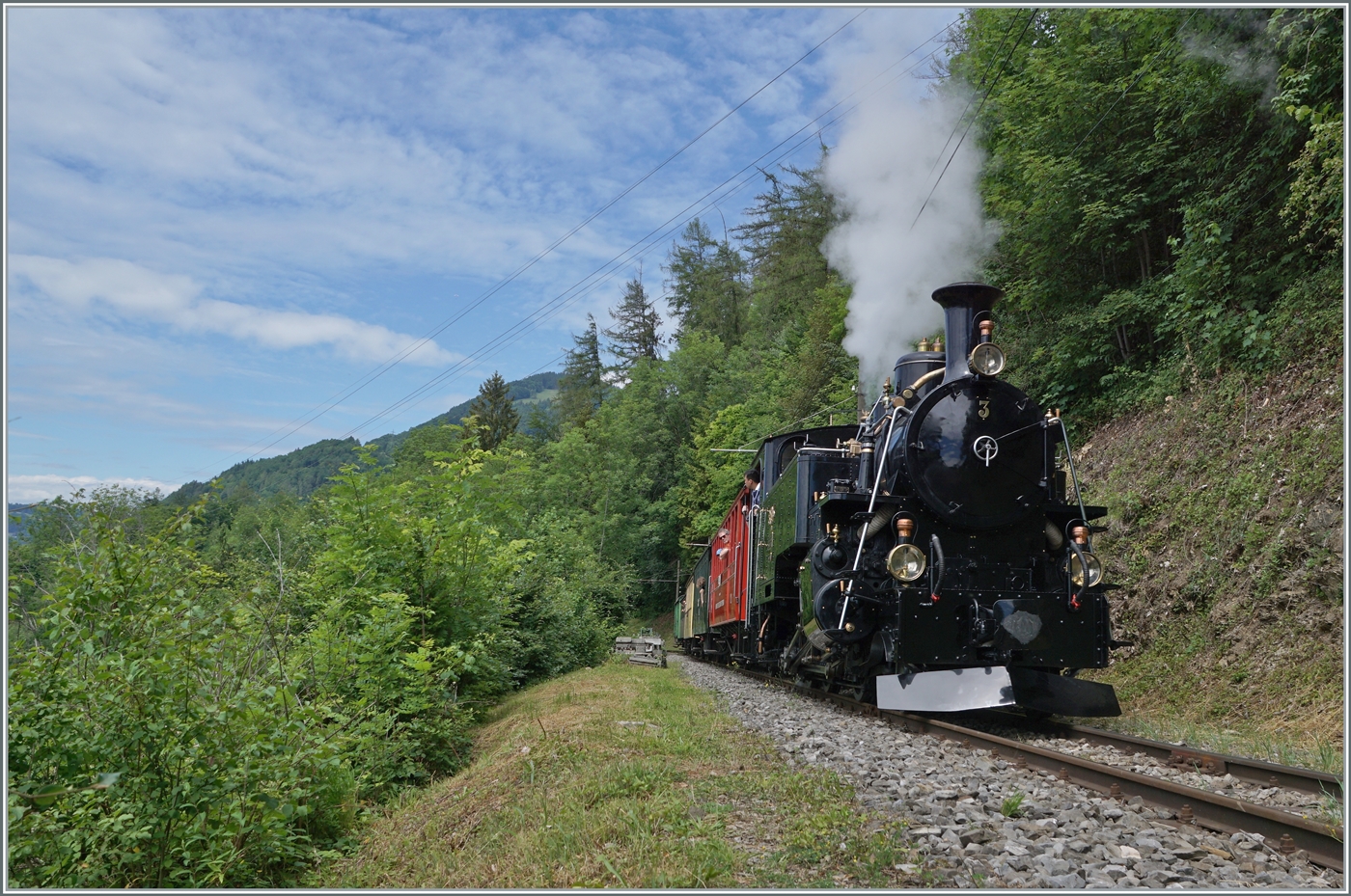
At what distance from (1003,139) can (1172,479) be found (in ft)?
26.8

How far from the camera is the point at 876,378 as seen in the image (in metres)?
12.5

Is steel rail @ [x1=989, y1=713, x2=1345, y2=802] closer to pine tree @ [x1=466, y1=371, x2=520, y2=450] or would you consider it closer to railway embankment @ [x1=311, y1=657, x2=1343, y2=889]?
railway embankment @ [x1=311, y1=657, x2=1343, y2=889]

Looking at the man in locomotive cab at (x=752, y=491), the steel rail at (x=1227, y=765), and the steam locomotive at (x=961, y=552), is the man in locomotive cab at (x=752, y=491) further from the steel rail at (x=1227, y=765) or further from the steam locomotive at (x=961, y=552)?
the steel rail at (x=1227, y=765)

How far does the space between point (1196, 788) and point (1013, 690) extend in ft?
6.91

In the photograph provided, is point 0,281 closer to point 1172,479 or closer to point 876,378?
point 876,378

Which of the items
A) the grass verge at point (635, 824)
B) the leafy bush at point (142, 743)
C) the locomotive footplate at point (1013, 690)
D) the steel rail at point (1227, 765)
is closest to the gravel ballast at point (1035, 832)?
the grass verge at point (635, 824)

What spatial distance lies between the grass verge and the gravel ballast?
237 mm

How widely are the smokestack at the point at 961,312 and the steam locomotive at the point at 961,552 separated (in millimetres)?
12

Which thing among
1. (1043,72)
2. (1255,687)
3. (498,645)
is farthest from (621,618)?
(1255,687)

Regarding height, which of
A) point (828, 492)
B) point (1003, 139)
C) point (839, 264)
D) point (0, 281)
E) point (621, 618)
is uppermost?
point (1003, 139)

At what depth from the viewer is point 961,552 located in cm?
769

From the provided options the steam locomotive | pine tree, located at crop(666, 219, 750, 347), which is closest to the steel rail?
the steam locomotive

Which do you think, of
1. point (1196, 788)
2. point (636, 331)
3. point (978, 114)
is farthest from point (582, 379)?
point (1196, 788)

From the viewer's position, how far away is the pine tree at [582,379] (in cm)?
5831
